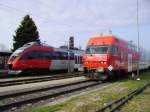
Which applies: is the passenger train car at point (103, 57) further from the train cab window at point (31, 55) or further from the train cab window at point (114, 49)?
the train cab window at point (31, 55)

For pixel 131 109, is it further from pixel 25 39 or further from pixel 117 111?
pixel 25 39

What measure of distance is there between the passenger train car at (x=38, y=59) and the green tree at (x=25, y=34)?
2126cm

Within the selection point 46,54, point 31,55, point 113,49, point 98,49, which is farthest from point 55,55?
point 113,49

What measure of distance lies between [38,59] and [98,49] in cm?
982

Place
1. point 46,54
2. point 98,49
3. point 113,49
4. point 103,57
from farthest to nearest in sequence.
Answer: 1. point 46,54
2. point 98,49
3. point 113,49
4. point 103,57

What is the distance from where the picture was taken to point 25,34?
56906mm

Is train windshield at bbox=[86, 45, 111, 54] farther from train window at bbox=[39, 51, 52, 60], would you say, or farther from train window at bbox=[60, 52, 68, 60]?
train window at bbox=[60, 52, 68, 60]

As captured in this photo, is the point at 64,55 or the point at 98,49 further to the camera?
the point at 64,55

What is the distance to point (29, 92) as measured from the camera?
48.4ft

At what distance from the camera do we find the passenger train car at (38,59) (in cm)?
2862

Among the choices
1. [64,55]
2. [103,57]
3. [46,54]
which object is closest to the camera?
[103,57]

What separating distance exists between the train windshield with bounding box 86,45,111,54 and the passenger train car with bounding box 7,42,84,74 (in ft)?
26.5

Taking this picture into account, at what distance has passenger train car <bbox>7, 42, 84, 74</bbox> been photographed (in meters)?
28.6

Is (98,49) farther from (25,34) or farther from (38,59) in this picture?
(25,34)
